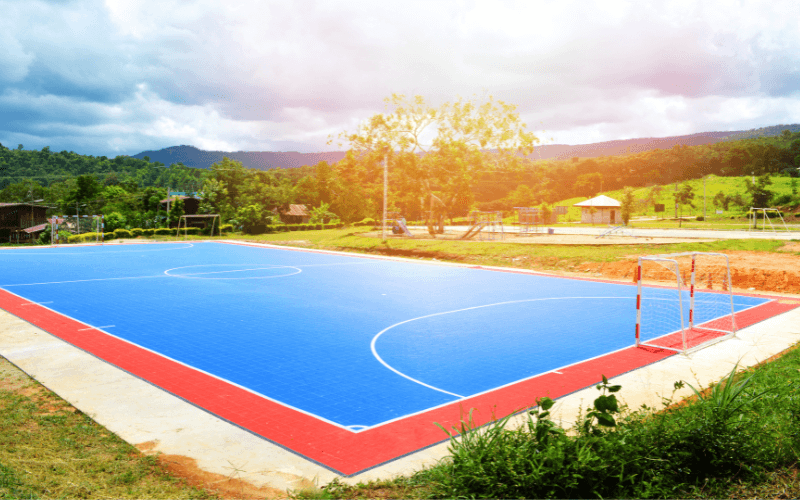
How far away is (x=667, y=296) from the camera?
15.1m

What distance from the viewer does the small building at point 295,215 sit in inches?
2602

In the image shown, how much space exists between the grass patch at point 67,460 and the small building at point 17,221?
58986mm

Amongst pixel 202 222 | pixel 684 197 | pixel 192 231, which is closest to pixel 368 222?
pixel 202 222

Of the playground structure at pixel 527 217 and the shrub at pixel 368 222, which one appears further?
the shrub at pixel 368 222

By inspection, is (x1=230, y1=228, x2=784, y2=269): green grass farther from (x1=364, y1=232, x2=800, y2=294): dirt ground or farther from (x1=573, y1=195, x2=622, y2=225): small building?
(x1=573, y1=195, x2=622, y2=225): small building

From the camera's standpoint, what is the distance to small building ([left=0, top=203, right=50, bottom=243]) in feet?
178

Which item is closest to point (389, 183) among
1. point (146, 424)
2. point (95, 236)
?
Result: point (95, 236)

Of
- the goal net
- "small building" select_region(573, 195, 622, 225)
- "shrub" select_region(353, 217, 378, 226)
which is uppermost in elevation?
"small building" select_region(573, 195, 622, 225)

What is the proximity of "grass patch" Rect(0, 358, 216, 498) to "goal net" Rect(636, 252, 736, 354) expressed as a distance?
759 cm

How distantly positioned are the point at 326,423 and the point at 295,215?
62.1m

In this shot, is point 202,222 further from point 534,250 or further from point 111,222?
point 534,250

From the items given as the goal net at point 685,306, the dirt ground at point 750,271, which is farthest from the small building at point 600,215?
the goal net at point 685,306

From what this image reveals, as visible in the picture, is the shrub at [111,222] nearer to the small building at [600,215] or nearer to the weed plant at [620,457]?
the weed plant at [620,457]

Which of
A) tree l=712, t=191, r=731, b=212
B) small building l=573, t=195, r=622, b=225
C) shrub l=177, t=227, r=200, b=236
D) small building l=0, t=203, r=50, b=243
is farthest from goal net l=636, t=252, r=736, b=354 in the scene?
small building l=0, t=203, r=50, b=243
